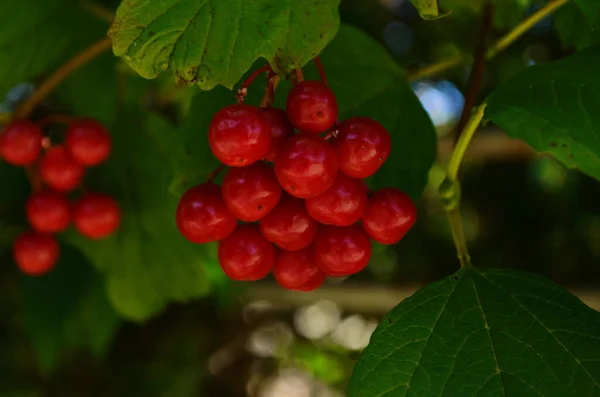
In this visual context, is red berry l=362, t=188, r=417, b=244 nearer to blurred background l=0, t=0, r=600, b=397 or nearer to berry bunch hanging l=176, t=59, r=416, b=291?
berry bunch hanging l=176, t=59, r=416, b=291

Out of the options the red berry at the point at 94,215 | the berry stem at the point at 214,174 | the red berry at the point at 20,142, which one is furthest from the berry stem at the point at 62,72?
the berry stem at the point at 214,174

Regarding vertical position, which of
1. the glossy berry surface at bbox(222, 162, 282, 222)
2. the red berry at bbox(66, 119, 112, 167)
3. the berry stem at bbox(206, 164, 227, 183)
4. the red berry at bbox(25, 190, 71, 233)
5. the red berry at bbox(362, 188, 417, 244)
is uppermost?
the glossy berry surface at bbox(222, 162, 282, 222)

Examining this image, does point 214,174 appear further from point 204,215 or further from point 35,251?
point 35,251

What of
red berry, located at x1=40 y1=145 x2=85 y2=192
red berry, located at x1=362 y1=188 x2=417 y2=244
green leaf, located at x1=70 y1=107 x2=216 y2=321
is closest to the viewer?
red berry, located at x1=362 y1=188 x2=417 y2=244

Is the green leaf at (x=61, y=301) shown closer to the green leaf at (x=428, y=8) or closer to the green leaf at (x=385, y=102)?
the green leaf at (x=385, y=102)

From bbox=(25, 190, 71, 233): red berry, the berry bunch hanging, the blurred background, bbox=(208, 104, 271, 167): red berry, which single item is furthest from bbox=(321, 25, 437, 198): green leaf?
the blurred background

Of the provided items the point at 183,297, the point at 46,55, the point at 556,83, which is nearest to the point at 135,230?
the point at 183,297

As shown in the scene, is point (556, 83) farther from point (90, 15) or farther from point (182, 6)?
point (90, 15)

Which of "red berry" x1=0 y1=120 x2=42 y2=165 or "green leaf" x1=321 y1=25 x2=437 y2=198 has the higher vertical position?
"green leaf" x1=321 y1=25 x2=437 y2=198
